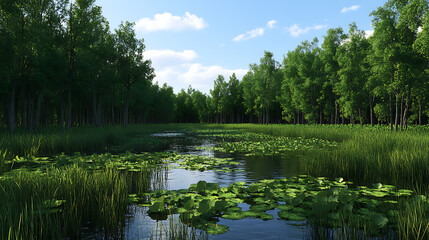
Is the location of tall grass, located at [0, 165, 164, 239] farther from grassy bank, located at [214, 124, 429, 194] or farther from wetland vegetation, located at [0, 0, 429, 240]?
grassy bank, located at [214, 124, 429, 194]

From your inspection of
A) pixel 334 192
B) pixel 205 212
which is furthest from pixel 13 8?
pixel 334 192

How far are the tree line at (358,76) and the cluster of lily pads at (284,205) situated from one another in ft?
87.2

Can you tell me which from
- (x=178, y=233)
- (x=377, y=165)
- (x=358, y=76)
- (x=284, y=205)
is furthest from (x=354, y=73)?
(x=178, y=233)

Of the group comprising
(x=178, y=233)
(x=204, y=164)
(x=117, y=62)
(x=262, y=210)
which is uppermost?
(x=117, y=62)

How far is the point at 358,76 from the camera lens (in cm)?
4188

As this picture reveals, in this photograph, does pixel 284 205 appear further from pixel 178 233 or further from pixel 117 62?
pixel 117 62

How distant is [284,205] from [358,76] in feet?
139

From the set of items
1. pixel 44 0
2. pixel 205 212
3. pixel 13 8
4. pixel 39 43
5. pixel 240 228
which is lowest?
pixel 240 228

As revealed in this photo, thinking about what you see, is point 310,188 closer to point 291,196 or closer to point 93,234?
point 291,196

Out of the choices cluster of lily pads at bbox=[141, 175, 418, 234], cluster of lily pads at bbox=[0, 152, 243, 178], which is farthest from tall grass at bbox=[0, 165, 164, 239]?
cluster of lily pads at bbox=[0, 152, 243, 178]

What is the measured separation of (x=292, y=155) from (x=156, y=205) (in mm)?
12453

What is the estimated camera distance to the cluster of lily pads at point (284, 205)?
17.6 ft

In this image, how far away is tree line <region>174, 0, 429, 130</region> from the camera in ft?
98.3

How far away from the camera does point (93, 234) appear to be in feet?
17.2
